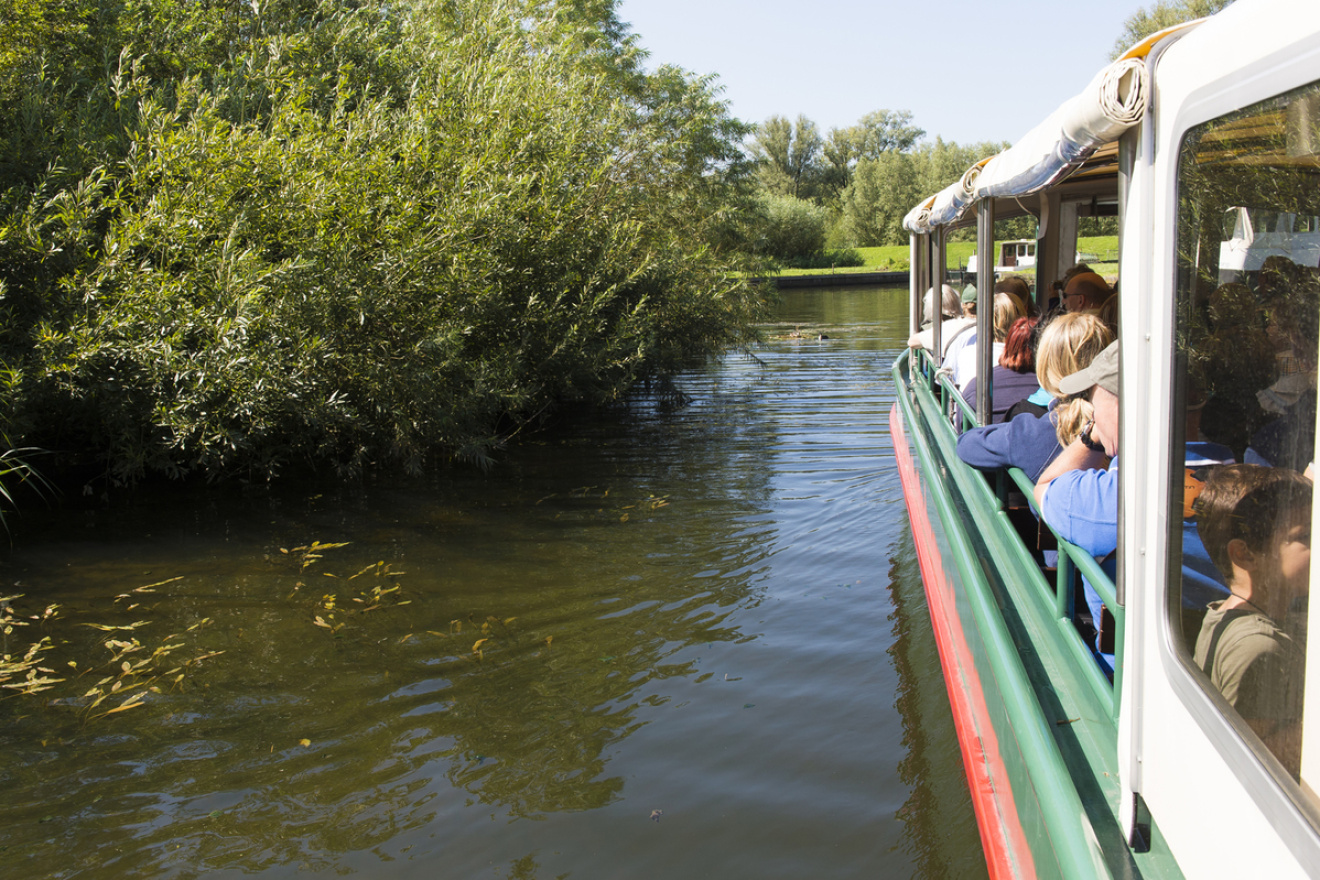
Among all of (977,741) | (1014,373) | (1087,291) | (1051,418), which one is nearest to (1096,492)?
(1051,418)

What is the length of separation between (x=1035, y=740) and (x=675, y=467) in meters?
8.47

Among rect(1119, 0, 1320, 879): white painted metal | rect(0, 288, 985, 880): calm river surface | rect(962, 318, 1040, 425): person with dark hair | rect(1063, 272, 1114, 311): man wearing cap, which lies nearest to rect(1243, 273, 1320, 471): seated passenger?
rect(1119, 0, 1320, 879): white painted metal

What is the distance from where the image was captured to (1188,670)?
170 cm

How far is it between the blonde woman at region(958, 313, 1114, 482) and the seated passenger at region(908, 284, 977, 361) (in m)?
3.12

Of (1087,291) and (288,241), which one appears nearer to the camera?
(1087,291)

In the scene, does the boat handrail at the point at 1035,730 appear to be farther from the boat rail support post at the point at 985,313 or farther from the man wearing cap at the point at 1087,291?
the man wearing cap at the point at 1087,291

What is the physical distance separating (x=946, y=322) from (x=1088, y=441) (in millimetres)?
4842

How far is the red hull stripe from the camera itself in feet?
8.89

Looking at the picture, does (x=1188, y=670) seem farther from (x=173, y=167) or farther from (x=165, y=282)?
(x=173, y=167)

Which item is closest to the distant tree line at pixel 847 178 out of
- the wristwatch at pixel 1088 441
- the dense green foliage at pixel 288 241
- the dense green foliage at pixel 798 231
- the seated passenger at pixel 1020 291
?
the dense green foliage at pixel 798 231

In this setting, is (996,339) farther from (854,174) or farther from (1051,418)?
(854,174)

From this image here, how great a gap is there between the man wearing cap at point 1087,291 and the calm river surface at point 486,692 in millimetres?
2077

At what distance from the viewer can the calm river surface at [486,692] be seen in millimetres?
3990

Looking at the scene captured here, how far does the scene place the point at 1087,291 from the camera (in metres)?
6.16
